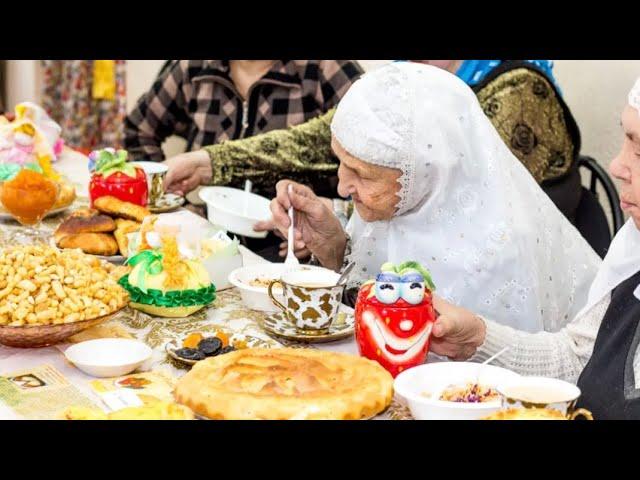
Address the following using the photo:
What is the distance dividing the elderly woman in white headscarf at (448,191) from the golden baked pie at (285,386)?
0.57 m

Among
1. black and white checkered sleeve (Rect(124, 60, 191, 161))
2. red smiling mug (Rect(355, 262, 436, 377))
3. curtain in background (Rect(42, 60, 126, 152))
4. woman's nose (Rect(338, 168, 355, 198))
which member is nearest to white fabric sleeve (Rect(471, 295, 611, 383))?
red smiling mug (Rect(355, 262, 436, 377))

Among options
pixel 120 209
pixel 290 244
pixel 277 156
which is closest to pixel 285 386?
pixel 290 244

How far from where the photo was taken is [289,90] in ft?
11.1

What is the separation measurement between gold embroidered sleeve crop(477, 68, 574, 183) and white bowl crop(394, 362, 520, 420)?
1319 millimetres

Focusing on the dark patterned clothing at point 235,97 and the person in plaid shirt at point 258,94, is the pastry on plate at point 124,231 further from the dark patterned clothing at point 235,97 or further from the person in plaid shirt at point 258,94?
the dark patterned clothing at point 235,97

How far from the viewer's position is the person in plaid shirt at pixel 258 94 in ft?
11.0

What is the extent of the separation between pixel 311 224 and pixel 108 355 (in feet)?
2.83

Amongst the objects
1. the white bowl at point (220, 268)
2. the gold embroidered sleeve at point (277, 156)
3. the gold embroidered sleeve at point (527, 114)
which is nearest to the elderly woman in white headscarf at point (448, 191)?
the white bowl at point (220, 268)

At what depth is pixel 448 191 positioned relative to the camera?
6.82 ft

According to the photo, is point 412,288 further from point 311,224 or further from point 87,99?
point 87,99

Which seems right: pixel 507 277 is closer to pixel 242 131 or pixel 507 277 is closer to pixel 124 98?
pixel 242 131

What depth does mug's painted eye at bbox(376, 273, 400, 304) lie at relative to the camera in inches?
62.1

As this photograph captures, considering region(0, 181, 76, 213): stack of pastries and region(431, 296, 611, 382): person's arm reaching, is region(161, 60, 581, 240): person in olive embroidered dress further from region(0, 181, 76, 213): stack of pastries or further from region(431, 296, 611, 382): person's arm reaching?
region(431, 296, 611, 382): person's arm reaching
